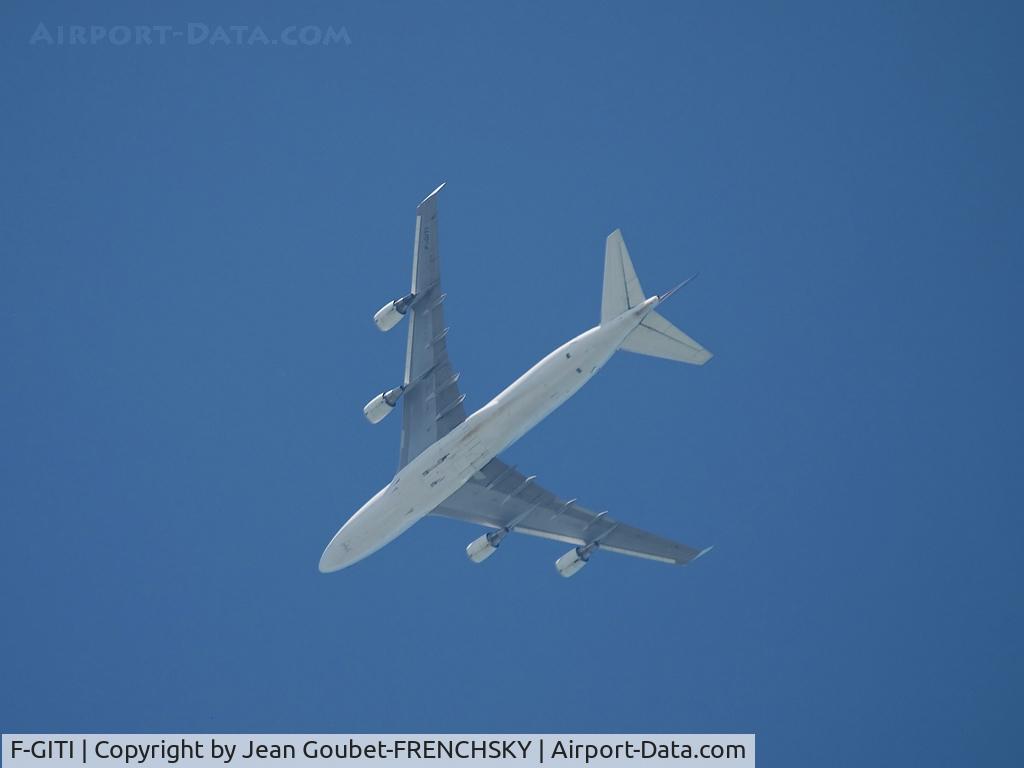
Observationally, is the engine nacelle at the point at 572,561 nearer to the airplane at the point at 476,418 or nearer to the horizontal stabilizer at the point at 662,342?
the airplane at the point at 476,418

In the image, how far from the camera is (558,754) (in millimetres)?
59406

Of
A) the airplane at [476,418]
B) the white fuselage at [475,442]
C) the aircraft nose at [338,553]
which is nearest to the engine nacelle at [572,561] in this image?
the airplane at [476,418]

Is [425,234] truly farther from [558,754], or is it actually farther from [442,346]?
[558,754]

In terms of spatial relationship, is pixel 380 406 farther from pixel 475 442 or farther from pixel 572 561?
pixel 572 561

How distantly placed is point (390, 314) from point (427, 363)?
2892mm

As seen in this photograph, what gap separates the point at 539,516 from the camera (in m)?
65.4

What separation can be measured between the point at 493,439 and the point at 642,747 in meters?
12.4

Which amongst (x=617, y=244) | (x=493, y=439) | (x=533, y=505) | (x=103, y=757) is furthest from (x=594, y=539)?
(x=103, y=757)

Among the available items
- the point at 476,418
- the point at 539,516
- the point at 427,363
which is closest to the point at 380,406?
the point at 427,363

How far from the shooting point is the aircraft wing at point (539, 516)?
Result: 64062mm

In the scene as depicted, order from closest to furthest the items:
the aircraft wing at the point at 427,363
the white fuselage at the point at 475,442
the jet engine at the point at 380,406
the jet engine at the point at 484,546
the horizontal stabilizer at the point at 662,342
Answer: the white fuselage at the point at 475,442 → the horizontal stabilizer at the point at 662,342 → the aircraft wing at the point at 427,363 → the jet engine at the point at 380,406 → the jet engine at the point at 484,546

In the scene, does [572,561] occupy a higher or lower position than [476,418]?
lower

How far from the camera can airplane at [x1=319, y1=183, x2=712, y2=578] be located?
57094 millimetres

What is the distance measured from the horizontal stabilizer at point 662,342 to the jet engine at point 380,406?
341 inches
